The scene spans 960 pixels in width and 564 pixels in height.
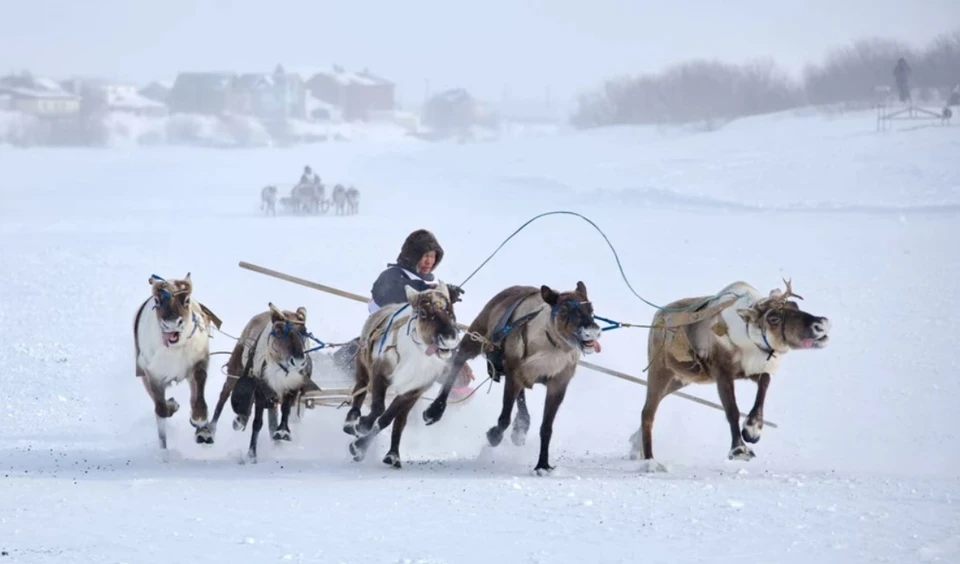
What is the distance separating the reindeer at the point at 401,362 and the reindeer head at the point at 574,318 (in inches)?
22.5

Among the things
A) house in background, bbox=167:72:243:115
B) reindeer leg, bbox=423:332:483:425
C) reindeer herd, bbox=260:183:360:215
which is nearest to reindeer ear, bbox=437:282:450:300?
reindeer leg, bbox=423:332:483:425

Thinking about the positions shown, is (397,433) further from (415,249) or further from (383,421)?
(415,249)

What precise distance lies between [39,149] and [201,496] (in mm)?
63082

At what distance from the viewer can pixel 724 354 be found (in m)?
9.26

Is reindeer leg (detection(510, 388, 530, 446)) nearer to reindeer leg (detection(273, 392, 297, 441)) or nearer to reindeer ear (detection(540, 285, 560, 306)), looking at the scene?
reindeer ear (detection(540, 285, 560, 306))

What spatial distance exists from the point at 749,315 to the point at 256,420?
3108 millimetres

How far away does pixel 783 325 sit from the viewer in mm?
8992

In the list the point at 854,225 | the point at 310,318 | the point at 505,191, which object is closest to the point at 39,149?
the point at 505,191

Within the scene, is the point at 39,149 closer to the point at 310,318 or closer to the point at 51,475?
the point at 310,318

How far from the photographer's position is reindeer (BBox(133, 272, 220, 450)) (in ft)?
31.3

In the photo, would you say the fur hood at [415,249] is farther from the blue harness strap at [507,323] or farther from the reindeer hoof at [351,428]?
the reindeer hoof at [351,428]

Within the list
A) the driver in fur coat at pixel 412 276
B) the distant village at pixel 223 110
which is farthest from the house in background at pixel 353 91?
the driver in fur coat at pixel 412 276

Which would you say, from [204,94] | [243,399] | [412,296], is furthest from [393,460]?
[204,94]

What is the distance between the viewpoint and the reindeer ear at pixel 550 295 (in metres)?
8.96
